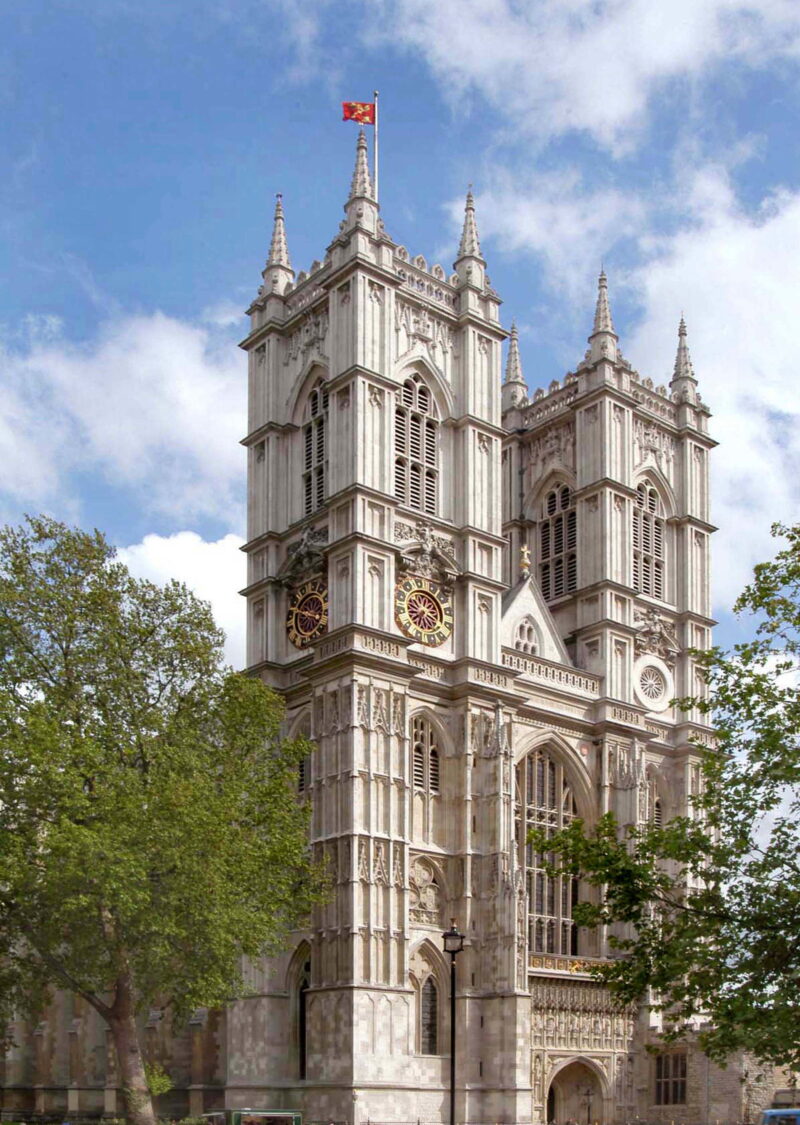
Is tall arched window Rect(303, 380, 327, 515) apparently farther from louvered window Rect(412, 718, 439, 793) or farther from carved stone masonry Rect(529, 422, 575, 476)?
carved stone masonry Rect(529, 422, 575, 476)

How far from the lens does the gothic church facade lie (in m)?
51.9

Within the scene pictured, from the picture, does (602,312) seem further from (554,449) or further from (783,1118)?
(783,1118)

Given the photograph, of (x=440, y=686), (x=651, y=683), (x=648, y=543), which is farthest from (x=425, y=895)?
(x=648, y=543)

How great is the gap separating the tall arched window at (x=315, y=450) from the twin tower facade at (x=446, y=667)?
4.4 inches

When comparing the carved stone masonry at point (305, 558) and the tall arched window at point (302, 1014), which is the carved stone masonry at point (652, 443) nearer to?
the carved stone masonry at point (305, 558)

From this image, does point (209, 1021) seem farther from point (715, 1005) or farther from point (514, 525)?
point (715, 1005)

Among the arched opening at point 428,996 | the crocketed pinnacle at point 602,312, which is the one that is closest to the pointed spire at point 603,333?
the crocketed pinnacle at point 602,312

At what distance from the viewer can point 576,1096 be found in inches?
2218

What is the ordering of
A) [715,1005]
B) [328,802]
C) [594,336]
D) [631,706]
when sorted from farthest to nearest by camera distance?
[594,336] < [631,706] < [328,802] < [715,1005]

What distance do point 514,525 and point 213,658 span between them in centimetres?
2868

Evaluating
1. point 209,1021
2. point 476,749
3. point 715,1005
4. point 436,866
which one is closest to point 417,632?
point 476,749

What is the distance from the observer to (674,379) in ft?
235

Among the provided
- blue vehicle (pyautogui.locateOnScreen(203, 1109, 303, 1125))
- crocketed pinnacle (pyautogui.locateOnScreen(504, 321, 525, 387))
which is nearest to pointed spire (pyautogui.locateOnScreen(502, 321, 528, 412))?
crocketed pinnacle (pyautogui.locateOnScreen(504, 321, 525, 387))

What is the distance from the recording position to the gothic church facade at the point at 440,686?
51875mm
